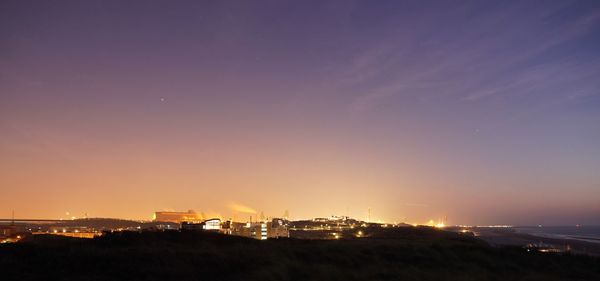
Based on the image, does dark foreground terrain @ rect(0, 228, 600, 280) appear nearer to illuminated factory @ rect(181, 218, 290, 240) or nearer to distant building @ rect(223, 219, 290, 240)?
illuminated factory @ rect(181, 218, 290, 240)

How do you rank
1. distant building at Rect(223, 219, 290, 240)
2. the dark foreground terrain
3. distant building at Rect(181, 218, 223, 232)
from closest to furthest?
the dark foreground terrain, distant building at Rect(181, 218, 223, 232), distant building at Rect(223, 219, 290, 240)

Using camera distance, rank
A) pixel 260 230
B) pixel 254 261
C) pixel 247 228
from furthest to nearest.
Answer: pixel 247 228 → pixel 260 230 → pixel 254 261

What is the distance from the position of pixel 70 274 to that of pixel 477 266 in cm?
2558

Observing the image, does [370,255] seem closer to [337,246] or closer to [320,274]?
[337,246]

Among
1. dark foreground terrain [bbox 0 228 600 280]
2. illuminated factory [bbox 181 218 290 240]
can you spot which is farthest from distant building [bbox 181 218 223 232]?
dark foreground terrain [bbox 0 228 600 280]

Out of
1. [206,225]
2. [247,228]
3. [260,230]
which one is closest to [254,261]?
[260,230]

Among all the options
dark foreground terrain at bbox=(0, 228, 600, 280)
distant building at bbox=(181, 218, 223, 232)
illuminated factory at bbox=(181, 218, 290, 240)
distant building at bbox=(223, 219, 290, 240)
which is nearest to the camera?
dark foreground terrain at bbox=(0, 228, 600, 280)

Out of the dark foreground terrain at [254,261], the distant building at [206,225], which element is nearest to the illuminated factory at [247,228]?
the distant building at [206,225]

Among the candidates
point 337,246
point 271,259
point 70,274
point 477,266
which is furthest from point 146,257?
point 477,266

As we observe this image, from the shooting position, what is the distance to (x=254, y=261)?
27.2m

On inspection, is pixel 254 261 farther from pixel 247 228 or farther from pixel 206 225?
pixel 247 228

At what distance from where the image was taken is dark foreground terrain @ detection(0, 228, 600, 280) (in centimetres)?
2222

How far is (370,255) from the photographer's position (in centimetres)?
3397

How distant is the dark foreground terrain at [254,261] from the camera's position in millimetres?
22219
